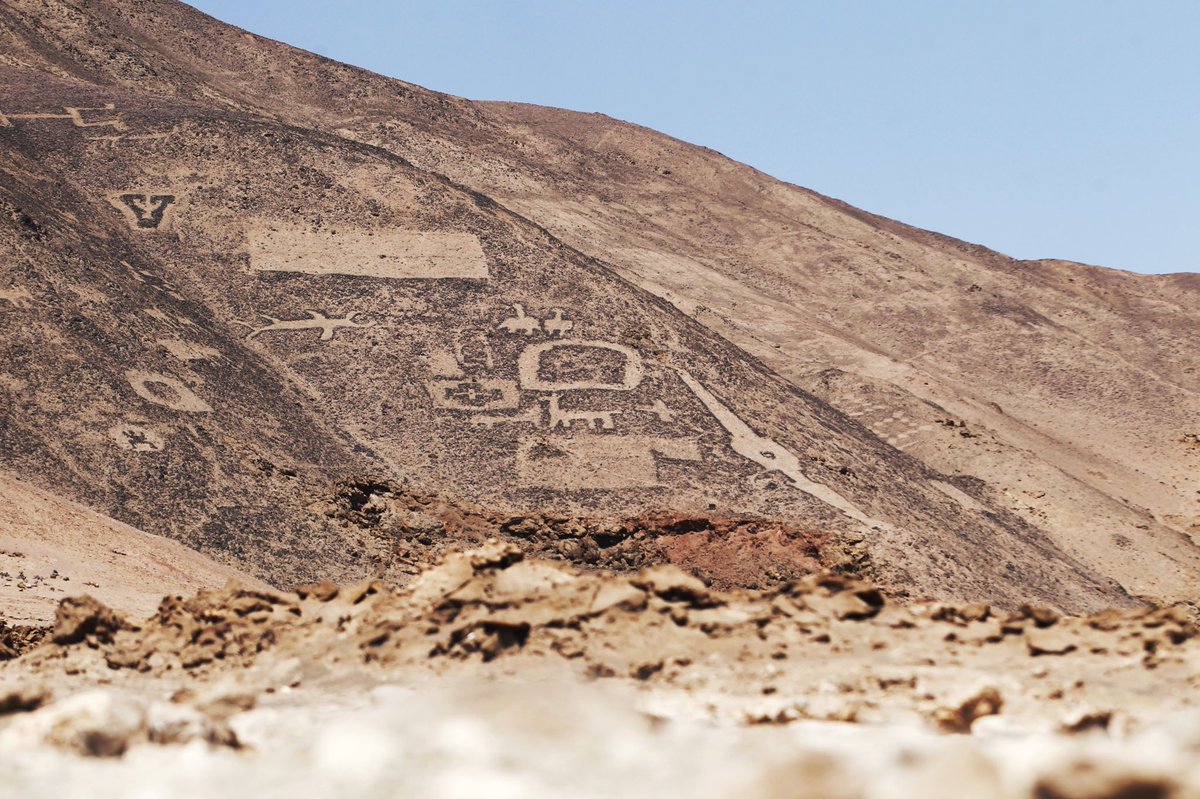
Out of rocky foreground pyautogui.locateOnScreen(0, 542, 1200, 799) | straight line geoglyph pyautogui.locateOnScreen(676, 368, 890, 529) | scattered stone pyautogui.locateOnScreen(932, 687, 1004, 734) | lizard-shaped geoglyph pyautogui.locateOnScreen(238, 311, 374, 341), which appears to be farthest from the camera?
lizard-shaped geoglyph pyautogui.locateOnScreen(238, 311, 374, 341)

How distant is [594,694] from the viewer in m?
8.14

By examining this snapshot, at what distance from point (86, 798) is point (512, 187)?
44.2 m

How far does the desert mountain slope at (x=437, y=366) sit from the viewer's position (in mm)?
25250

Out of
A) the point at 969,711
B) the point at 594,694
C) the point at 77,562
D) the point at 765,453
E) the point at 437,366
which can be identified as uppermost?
the point at 969,711

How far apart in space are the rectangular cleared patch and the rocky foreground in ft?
73.7

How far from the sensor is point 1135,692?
8.18 meters

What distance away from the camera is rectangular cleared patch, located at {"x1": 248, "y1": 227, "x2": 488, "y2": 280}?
32469 mm

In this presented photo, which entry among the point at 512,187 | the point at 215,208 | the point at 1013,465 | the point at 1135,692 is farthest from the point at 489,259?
the point at 1135,692

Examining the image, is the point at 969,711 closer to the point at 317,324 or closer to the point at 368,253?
the point at 317,324

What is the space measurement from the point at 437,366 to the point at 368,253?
4.45 metres

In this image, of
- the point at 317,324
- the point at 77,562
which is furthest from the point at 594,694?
the point at 317,324

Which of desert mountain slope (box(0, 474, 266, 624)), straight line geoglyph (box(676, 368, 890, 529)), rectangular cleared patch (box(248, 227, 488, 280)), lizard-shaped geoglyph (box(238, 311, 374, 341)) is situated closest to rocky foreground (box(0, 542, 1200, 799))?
desert mountain slope (box(0, 474, 266, 624))

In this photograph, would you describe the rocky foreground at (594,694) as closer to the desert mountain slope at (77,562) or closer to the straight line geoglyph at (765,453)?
the desert mountain slope at (77,562)

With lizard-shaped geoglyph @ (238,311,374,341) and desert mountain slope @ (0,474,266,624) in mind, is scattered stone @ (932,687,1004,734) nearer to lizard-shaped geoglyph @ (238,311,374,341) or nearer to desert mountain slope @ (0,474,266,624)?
desert mountain slope @ (0,474,266,624)
